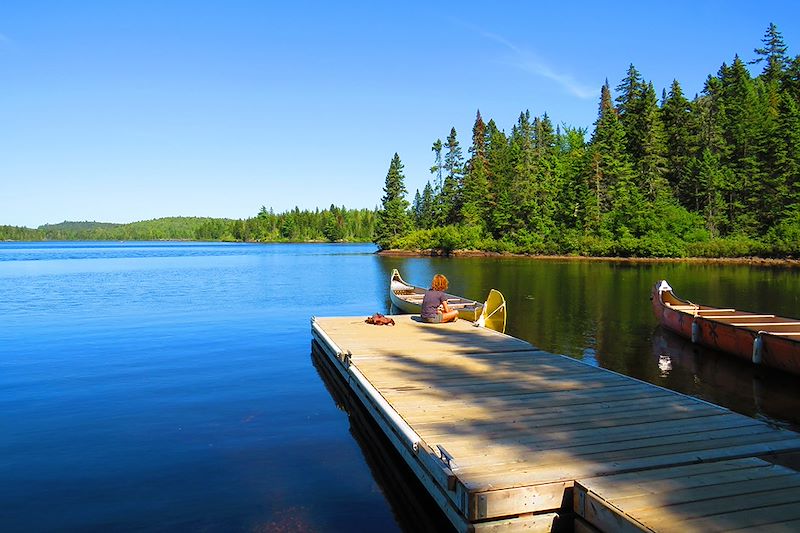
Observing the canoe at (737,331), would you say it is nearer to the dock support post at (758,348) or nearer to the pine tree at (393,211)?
the dock support post at (758,348)

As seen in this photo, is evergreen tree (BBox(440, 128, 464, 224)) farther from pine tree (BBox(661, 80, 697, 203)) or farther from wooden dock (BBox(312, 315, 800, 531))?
wooden dock (BBox(312, 315, 800, 531))

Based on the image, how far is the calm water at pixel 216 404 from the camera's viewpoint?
761 cm

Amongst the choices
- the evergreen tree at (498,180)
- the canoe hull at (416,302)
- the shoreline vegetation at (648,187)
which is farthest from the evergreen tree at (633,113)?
the canoe hull at (416,302)

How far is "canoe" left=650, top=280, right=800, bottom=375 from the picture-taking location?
48.1 ft

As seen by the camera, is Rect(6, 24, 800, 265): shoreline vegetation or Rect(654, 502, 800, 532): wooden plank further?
Rect(6, 24, 800, 265): shoreline vegetation

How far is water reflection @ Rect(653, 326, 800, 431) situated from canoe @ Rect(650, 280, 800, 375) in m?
0.34

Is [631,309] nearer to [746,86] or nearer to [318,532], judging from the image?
[318,532]

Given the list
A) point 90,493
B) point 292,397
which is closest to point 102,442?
point 90,493

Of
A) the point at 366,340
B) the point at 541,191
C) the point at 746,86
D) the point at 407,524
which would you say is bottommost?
the point at 407,524

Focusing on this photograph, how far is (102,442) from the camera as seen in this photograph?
1005 cm

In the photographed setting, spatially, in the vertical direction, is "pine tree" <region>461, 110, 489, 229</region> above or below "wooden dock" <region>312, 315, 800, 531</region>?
above

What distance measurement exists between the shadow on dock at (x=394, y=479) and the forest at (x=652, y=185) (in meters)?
63.8

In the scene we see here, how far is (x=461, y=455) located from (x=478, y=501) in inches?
39.1

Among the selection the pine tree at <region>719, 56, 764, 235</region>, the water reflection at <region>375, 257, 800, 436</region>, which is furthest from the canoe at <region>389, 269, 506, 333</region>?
the pine tree at <region>719, 56, 764, 235</region>
